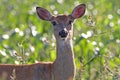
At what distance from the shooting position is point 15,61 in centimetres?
1417

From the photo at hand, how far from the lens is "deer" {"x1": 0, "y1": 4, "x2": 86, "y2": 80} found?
1245 cm

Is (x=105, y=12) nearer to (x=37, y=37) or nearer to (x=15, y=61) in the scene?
(x=37, y=37)

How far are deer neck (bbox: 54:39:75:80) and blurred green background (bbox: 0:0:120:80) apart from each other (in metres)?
0.33

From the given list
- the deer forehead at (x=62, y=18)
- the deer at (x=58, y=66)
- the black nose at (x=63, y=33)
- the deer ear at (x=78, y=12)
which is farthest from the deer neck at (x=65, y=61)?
the deer ear at (x=78, y=12)

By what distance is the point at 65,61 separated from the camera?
12.6 m

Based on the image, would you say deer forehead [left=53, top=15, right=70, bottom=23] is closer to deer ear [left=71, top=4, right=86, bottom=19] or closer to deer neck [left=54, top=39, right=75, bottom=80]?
deer ear [left=71, top=4, right=86, bottom=19]

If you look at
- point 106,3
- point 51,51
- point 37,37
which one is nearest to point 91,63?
point 51,51

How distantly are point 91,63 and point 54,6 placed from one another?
7.59 m

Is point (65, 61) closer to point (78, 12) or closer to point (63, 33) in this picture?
point (63, 33)

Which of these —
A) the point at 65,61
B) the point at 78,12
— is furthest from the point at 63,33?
the point at 78,12

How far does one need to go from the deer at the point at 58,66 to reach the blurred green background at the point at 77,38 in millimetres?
319

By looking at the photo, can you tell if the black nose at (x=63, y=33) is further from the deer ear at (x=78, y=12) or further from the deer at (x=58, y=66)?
the deer ear at (x=78, y=12)

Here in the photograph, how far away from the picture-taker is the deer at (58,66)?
40.9 feet

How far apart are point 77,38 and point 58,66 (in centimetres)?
295
